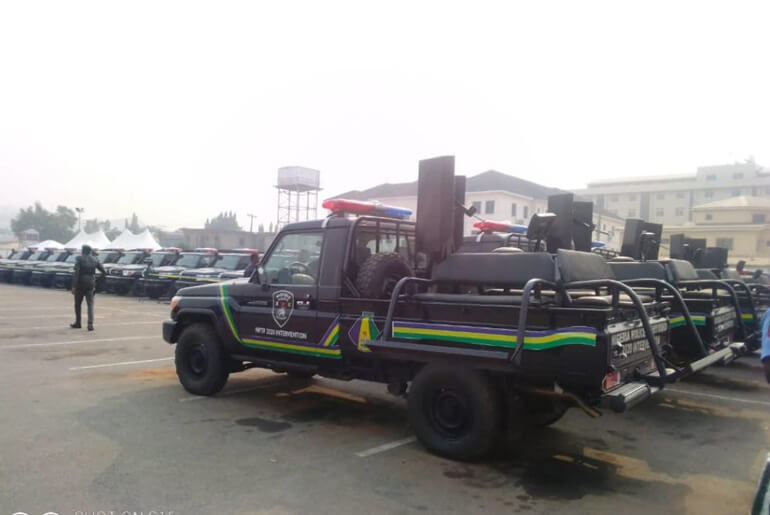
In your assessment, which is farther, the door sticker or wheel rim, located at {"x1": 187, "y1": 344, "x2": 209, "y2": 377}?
wheel rim, located at {"x1": 187, "y1": 344, "x2": 209, "y2": 377}

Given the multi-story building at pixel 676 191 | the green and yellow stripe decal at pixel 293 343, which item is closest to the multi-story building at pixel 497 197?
the multi-story building at pixel 676 191

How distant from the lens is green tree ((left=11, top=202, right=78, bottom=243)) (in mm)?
95500

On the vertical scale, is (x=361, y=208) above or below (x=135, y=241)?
above

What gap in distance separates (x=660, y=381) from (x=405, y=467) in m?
2.09

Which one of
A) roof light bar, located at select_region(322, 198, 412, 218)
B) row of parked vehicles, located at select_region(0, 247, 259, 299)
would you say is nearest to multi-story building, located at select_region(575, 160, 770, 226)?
row of parked vehicles, located at select_region(0, 247, 259, 299)

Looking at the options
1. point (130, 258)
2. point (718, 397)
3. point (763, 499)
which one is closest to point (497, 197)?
point (130, 258)

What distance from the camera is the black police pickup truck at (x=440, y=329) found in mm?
4062

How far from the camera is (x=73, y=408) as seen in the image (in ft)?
19.1

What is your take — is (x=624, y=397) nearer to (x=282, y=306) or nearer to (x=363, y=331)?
(x=363, y=331)

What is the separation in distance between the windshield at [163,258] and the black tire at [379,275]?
1691 cm

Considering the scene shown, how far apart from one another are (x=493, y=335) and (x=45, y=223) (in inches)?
4340

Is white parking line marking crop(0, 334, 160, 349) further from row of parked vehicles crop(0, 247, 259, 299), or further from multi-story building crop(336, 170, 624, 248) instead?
multi-story building crop(336, 170, 624, 248)

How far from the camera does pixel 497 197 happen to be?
176ft

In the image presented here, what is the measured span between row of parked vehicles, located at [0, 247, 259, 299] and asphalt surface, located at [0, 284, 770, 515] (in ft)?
31.5
